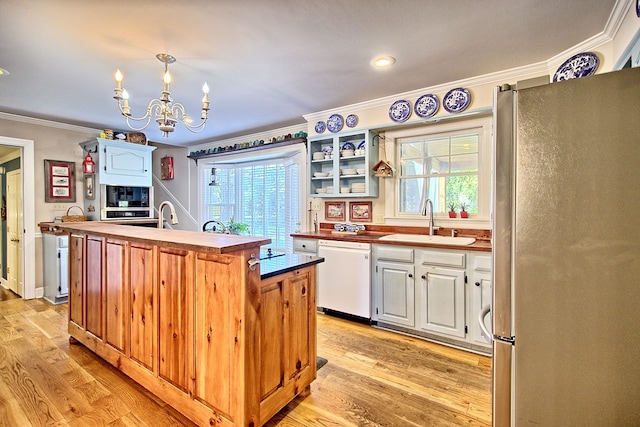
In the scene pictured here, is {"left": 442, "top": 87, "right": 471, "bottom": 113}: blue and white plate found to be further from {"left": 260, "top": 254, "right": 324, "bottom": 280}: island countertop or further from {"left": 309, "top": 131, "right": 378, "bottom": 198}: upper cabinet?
{"left": 260, "top": 254, "right": 324, "bottom": 280}: island countertop

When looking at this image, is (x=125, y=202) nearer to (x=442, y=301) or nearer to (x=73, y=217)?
(x=73, y=217)

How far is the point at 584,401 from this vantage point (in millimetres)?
897

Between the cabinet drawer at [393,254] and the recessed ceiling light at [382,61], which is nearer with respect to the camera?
the recessed ceiling light at [382,61]

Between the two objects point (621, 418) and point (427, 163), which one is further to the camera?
point (427, 163)

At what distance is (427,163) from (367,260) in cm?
128

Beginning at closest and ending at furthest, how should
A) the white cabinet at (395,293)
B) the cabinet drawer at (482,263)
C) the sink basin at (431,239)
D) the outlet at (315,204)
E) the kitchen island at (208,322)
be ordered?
the kitchen island at (208,322) → the cabinet drawer at (482,263) → the sink basin at (431,239) → the white cabinet at (395,293) → the outlet at (315,204)

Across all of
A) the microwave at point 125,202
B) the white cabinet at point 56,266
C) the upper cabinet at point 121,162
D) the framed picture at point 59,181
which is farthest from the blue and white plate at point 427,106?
the framed picture at point 59,181

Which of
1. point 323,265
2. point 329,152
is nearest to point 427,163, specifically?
point 329,152

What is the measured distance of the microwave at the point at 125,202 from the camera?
4.34 meters

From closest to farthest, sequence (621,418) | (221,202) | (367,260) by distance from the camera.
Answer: (621,418)
(367,260)
(221,202)

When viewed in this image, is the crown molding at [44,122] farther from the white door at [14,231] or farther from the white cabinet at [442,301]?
the white cabinet at [442,301]

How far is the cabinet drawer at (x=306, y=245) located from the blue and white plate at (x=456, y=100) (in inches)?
78.3

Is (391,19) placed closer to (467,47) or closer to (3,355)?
(467,47)

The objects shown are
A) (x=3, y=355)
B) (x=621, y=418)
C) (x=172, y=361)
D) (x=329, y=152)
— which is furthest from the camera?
(x=329, y=152)
